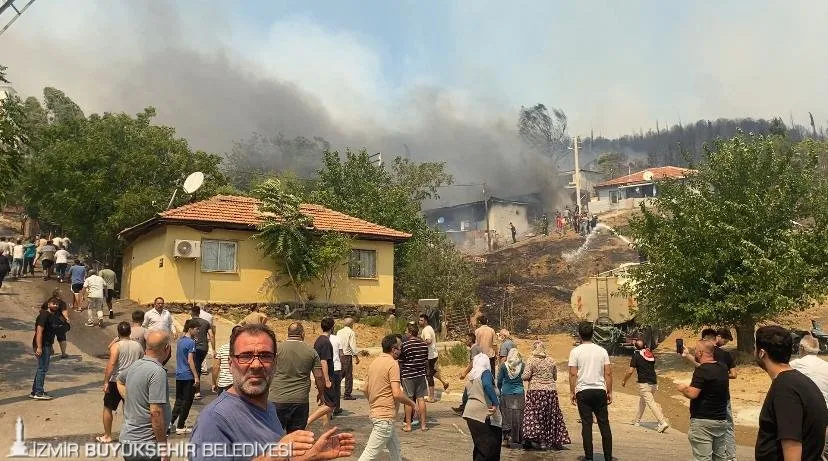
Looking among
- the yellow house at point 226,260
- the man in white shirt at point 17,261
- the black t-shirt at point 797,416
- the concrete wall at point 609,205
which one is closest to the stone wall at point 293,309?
the yellow house at point 226,260

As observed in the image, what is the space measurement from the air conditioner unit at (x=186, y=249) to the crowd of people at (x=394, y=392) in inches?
426

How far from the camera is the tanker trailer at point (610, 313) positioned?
25734 millimetres

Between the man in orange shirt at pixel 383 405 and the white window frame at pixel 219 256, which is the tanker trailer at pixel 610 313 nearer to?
the white window frame at pixel 219 256

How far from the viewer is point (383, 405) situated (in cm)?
772

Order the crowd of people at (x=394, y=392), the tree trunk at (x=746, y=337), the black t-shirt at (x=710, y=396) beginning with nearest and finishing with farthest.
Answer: the crowd of people at (x=394, y=392) < the black t-shirt at (x=710, y=396) < the tree trunk at (x=746, y=337)

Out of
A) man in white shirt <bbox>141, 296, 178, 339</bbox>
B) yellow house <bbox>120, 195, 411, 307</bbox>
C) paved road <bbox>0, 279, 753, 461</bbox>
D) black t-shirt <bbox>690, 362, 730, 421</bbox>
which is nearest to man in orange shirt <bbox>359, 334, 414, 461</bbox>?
paved road <bbox>0, 279, 753, 461</bbox>

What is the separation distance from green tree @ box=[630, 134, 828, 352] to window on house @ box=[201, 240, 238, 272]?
1418 cm

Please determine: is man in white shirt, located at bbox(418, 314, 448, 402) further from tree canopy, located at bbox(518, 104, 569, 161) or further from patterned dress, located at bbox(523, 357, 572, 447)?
tree canopy, located at bbox(518, 104, 569, 161)

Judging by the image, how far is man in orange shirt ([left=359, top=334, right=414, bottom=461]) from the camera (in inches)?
293

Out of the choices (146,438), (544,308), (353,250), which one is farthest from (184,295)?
(544,308)

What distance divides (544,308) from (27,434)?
103 ft

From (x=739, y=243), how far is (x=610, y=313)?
828 cm

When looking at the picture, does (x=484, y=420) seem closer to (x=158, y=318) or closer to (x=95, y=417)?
(x=95, y=417)

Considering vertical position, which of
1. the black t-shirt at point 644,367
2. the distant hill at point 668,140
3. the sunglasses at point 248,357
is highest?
the distant hill at point 668,140
